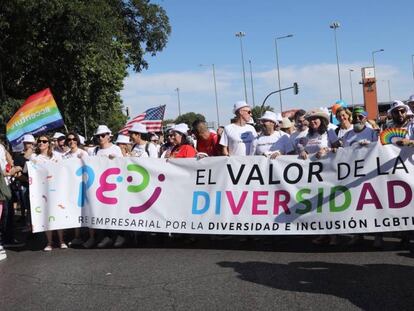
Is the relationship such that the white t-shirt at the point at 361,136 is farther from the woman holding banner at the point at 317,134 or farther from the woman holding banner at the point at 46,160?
the woman holding banner at the point at 46,160

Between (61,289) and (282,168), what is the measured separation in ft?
9.77

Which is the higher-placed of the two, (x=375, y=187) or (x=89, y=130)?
(x=89, y=130)

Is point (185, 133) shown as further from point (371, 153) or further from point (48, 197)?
point (371, 153)

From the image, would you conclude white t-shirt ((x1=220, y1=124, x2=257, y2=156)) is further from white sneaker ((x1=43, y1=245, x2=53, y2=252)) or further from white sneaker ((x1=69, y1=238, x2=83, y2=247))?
white sneaker ((x1=43, y1=245, x2=53, y2=252))

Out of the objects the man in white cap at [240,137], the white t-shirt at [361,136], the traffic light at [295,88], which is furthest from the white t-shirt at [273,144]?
the traffic light at [295,88]

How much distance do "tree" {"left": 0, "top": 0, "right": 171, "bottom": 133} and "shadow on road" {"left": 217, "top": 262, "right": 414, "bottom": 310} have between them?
56.0ft

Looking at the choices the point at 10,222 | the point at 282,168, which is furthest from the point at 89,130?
the point at 282,168

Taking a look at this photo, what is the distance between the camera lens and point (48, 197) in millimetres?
7473

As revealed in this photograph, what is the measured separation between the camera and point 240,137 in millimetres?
7316

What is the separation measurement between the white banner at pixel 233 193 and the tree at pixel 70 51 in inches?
563

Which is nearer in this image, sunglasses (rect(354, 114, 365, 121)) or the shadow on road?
the shadow on road

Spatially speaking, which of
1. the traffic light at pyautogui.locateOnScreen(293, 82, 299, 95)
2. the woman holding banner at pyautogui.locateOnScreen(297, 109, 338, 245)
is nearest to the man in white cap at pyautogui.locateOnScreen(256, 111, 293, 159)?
the woman holding banner at pyautogui.locateOnScreen(297, 109, 338, 245)

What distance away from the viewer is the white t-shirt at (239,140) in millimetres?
7312

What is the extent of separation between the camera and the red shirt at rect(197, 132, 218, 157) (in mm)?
7566
